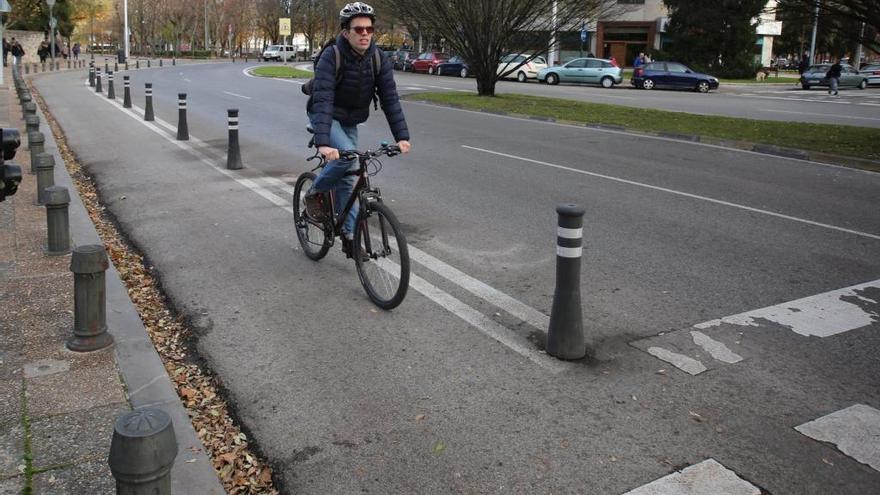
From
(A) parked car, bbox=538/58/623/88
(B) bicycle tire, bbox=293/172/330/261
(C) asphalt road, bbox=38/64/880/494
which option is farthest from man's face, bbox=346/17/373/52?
(A) parked car, bbox=538/58/623/88

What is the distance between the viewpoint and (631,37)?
63500 mm

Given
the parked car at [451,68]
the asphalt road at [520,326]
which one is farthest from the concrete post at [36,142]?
the parked car at [451,68]

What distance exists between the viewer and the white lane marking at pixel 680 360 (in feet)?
14.9

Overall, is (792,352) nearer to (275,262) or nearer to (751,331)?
(751,331)

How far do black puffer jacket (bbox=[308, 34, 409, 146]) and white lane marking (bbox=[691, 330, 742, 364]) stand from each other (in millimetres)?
2439

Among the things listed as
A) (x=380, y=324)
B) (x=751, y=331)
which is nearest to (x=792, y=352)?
(x=751, y=331)

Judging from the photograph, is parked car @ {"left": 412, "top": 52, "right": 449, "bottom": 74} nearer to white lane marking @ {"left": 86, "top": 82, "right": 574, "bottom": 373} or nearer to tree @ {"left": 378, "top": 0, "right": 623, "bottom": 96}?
tree @ {"left": 378, "top": 0, "right": 623, "bottom": 96}

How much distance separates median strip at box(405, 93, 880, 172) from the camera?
46.3ft

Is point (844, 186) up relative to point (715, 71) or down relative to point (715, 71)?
down

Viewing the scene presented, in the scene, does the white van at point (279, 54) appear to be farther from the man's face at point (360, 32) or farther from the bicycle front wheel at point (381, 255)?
the bicycle front wheel at point (381, 255)

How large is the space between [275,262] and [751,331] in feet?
12.6

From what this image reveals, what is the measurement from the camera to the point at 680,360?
15.3 feet

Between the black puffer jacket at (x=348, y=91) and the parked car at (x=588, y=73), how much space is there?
3654 centimetres

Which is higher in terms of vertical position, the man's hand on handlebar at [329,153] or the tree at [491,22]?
the tree at [491,22]
